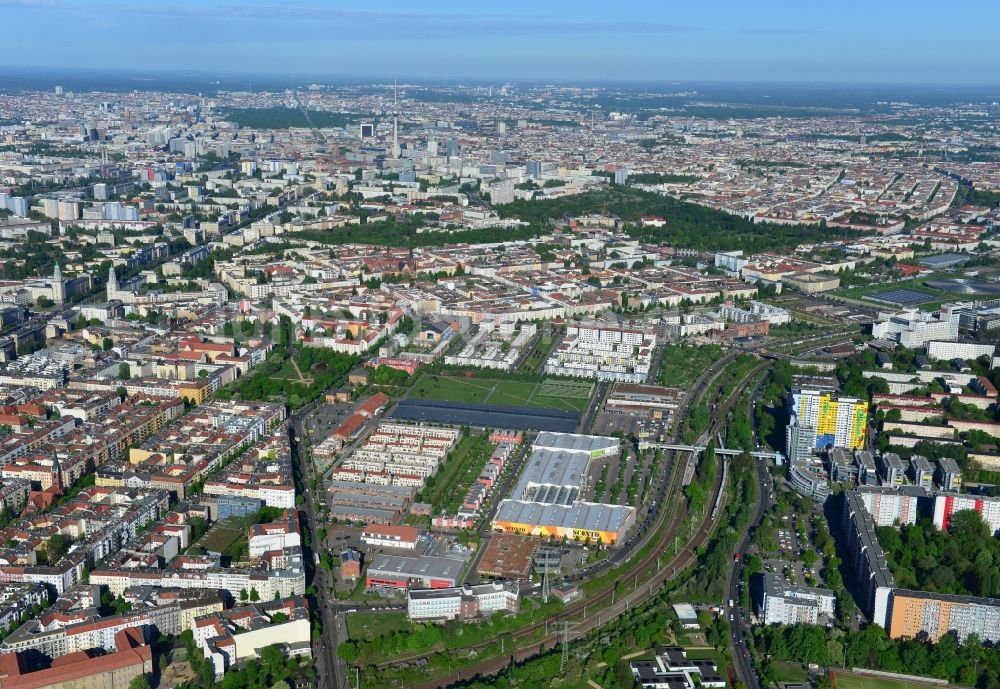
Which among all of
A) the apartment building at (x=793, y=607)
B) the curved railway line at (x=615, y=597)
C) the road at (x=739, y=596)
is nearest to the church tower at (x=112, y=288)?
the curved railway line at (x=615, y=597)

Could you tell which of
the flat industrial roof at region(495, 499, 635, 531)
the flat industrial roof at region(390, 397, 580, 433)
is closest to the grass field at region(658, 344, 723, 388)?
the flat industrial roof at region(390, 397, 580, 433)

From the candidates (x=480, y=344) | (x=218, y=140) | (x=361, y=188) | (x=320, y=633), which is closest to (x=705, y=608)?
(x=320, y=633)

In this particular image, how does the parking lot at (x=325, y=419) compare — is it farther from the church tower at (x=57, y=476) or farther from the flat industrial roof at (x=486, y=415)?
the church tower at (x=57, y=476)

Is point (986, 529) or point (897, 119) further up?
point (897, 119)

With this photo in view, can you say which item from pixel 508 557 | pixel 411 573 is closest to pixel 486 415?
pixel 508 557

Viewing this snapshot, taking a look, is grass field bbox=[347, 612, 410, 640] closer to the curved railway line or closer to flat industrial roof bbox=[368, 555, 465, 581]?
the curved railway line

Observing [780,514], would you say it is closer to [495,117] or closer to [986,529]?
[986,529]
